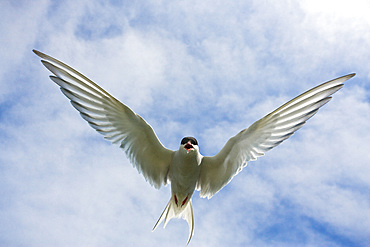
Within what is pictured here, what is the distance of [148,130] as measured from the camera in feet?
17.9

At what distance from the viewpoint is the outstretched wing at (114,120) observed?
4.96m

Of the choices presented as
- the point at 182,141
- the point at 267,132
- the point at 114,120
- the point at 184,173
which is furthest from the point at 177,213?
the point at 267,132

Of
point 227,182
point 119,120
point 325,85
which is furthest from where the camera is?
point 227,182

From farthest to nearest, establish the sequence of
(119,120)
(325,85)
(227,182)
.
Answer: (227,182), (119,120), (325,85)

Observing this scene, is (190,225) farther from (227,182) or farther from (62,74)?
(62,74)

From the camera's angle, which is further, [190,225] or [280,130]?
[190,225]

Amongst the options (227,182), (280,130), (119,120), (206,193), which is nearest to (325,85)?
(280,130)

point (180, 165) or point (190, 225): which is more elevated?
point (180, 165)

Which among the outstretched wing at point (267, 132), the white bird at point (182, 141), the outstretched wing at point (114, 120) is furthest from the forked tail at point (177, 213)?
the outstretched wing at point (267, 132)

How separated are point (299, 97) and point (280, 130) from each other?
60cm

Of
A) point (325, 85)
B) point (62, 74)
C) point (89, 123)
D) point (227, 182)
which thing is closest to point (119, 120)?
point (89, 123)

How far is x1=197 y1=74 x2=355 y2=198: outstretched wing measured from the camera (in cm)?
493

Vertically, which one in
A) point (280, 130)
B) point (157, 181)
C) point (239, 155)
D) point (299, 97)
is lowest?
point (157, 181)

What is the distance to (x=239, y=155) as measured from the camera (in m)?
5.42
